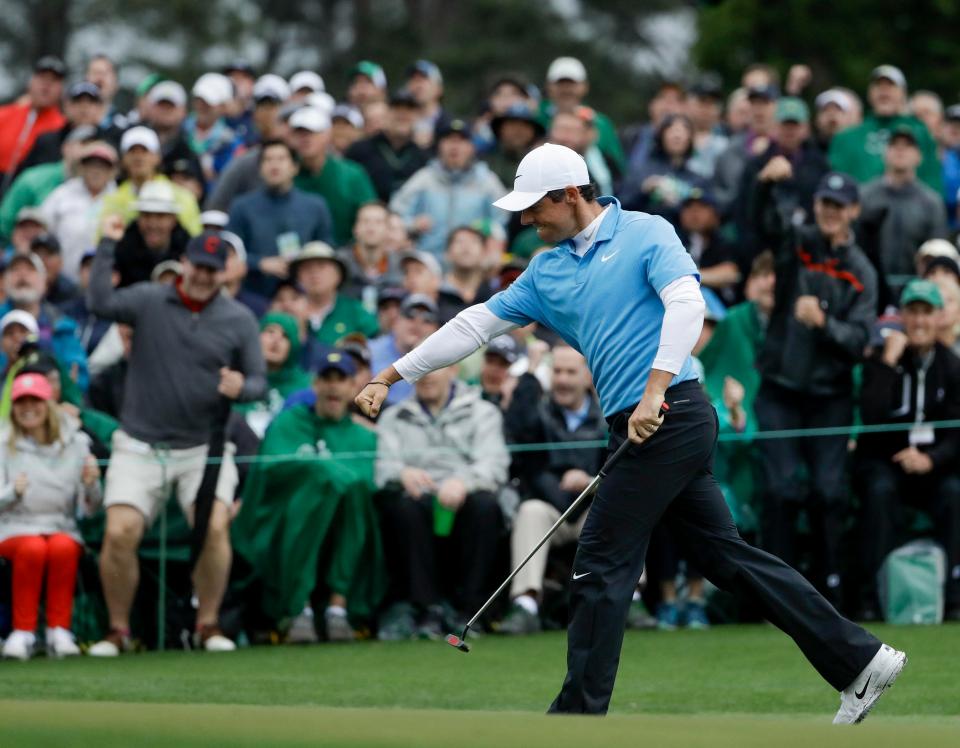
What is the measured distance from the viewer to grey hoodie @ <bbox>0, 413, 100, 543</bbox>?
11.8 m

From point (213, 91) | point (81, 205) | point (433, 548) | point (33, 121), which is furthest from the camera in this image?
point (213, 91)

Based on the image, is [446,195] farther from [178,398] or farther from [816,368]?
[178,398]

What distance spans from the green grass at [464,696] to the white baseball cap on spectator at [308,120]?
18.0ft

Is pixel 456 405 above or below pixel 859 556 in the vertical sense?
above

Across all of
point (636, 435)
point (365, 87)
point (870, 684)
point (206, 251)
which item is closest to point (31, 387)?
point (206, 251)

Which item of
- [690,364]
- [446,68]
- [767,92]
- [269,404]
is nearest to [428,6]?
[446,68]

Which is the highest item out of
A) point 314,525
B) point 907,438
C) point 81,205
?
point 81,205

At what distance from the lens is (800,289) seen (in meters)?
13.1

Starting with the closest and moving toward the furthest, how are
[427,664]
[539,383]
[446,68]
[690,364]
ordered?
[690,364] → [427,664] → [539,383] → [446,68]

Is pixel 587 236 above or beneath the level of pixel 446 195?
beneath

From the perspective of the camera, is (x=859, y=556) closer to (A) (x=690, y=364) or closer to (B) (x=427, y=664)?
(B) (x=427, y=664)

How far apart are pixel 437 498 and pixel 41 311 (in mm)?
3596

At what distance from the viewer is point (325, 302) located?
15070 millimetres

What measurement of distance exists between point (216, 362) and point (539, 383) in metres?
2.20
